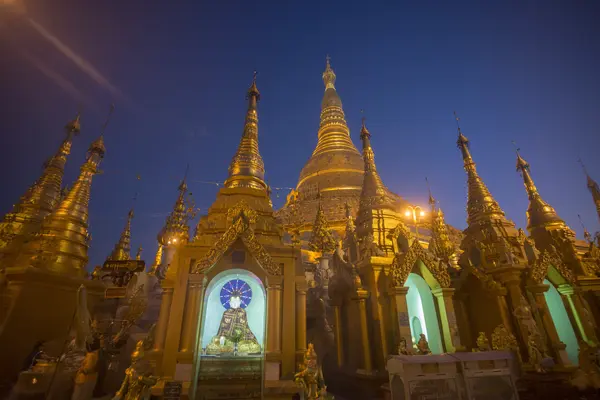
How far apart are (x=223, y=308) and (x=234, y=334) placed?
833 millimetres

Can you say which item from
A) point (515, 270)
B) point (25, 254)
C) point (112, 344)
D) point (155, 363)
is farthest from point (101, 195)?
point (515, 270)

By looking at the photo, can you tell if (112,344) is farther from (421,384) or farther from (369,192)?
(369,192)

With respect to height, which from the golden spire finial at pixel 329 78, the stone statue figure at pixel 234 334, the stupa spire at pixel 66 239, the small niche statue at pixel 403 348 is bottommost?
the small niche statue at pixel 403 348

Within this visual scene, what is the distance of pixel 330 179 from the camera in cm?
2688

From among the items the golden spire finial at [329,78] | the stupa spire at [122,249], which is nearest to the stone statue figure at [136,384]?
the stupa spire at [122,249]

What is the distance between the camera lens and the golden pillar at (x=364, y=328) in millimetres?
8219

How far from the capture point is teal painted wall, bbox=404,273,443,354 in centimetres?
878

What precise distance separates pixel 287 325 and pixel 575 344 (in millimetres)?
9962

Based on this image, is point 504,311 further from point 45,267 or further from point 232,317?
point 45,267

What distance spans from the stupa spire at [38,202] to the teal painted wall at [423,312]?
55.4 feet

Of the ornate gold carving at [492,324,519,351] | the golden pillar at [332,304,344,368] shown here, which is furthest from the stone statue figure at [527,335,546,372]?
the golden pillar at [332,304,344,368]

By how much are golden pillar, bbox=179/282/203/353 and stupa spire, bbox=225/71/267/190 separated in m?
5.40

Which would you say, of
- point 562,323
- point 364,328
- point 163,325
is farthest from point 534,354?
point 163,325

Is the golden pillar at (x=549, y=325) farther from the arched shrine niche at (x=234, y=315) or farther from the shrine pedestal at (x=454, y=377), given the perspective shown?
the arched shrine niche at (x=234, y=315)
